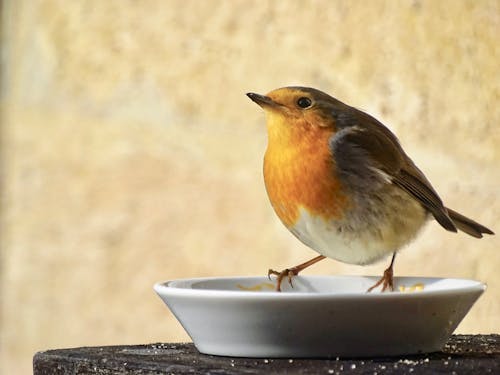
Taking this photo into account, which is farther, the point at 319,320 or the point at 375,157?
the point at 375,157

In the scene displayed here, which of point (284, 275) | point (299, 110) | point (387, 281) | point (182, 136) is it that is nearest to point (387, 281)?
A: point (387, 281)

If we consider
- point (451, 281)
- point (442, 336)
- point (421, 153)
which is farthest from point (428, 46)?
Answer: point (442, 336)

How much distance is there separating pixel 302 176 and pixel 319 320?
276 mm

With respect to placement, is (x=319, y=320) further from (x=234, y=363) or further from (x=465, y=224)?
(x=465, y=224)

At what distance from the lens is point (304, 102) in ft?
4.60

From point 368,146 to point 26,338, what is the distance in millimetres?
1304

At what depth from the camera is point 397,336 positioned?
3.80 feet

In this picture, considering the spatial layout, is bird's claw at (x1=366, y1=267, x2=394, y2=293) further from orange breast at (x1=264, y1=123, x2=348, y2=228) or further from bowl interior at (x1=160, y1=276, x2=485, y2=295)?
orange breast at (x1=264, y1=123, x2=348, y2=228)

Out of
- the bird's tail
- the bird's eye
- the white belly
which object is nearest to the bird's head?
the bird's eye

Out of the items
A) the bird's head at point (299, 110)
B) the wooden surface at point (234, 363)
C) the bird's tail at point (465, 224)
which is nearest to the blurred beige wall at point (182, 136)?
the bird's tail at point (465, 224)

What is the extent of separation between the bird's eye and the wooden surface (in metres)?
0.36

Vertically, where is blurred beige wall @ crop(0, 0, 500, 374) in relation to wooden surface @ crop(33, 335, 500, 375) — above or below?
above

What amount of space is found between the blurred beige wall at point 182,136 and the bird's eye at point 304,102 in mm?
602

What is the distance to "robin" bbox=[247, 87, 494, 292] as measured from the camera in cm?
134
